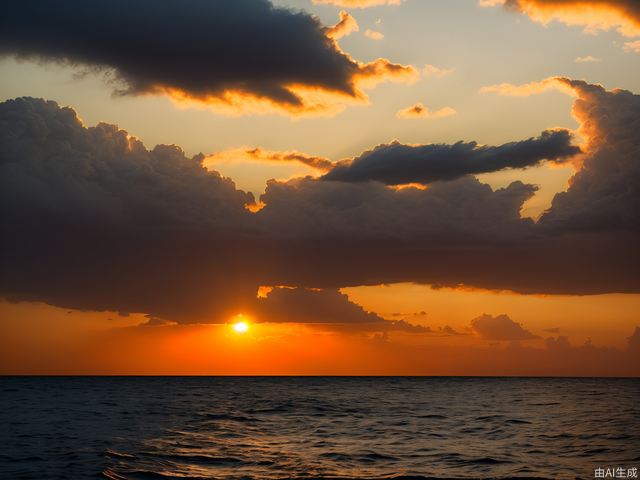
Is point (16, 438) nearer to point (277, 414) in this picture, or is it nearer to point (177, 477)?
point (177, 477)

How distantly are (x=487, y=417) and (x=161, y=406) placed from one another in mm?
45189

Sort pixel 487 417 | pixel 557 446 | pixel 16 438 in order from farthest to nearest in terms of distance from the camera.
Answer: pixel 487 417 < pixel 16 438 < pixel 557 446

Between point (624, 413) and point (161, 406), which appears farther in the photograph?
point (161, 406)

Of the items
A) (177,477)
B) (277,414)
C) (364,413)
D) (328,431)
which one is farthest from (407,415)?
(177,477)

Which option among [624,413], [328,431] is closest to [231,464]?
[328,431]

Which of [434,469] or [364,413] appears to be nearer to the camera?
[434,469]

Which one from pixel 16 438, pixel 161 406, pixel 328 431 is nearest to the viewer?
pixel 16 438

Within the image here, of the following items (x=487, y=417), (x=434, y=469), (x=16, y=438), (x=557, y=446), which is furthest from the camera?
(x=487, y=417)

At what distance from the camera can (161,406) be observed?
94875 mm

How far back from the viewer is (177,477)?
120 feet

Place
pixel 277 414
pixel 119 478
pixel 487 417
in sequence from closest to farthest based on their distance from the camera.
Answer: pixel 119 478 → pixel 487 417 → pixel 277 414

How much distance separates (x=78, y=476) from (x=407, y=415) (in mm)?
48070

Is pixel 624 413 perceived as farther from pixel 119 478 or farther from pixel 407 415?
pixel 119 478

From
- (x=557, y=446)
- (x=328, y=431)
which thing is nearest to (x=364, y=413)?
(x=328, y=431)
